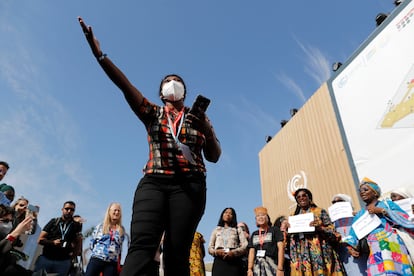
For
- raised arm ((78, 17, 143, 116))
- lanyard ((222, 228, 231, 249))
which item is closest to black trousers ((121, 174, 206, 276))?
raised arm ((78, 17, 143, 116))

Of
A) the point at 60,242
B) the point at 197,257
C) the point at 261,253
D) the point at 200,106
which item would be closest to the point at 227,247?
the point at 261,253

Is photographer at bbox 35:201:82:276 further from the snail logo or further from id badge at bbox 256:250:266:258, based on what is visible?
the snail logo

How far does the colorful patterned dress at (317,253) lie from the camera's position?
127 inches

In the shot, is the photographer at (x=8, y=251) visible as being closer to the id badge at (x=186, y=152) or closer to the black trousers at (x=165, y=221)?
the black trousers at (x=165, y=221)

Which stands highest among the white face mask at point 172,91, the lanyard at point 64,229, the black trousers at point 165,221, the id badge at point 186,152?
the white face mask at point 172,91

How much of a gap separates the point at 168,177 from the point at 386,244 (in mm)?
2623

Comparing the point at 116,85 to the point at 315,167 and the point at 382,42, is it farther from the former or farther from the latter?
the point at 315,167

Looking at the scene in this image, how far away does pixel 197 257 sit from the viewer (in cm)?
452

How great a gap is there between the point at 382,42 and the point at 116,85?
24.2 ft

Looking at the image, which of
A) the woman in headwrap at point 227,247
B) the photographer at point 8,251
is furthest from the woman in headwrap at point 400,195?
the photographer at point 8,251

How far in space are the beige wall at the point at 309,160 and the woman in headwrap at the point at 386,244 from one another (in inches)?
182

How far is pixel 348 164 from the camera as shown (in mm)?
7652

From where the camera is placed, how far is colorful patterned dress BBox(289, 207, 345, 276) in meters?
3.22

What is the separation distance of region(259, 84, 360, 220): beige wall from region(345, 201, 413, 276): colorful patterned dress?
469cm
